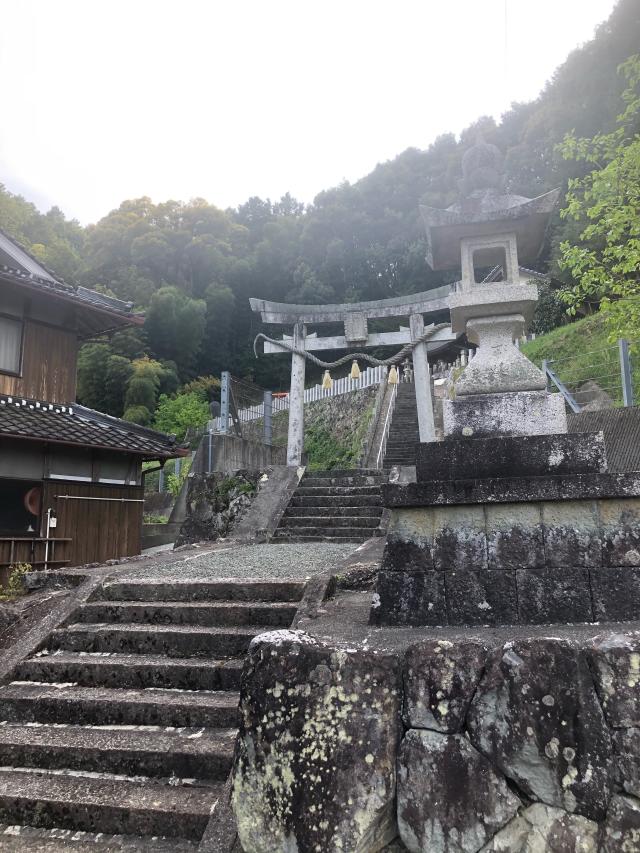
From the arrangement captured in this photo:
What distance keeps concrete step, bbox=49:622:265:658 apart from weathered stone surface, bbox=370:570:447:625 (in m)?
1.10

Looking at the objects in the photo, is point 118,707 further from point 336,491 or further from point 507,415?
point 336,491

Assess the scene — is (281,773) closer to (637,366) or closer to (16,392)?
(16,392)

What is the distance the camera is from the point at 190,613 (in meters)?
3.91

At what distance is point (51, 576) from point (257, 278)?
3227 cm

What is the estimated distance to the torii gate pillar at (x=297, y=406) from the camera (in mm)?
12445

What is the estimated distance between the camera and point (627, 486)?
2.64m

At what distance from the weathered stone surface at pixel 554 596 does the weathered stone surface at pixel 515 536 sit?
0.07 m

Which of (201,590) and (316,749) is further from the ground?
(201,590)

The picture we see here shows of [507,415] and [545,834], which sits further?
[507,415]

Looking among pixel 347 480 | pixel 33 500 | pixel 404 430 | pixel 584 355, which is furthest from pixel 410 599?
pixel 404 430

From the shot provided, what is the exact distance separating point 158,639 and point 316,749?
218 centimetres

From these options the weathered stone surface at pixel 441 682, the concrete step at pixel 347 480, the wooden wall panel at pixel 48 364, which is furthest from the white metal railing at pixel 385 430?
the weathered stone surface at pixel 441 682

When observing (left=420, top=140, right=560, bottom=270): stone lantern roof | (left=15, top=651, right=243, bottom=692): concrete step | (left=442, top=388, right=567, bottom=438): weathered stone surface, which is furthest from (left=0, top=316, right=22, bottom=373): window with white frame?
(left=442, top=388, right=567, bottom=438): weathered stone surface

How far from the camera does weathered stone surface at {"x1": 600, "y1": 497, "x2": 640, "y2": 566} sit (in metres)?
2.62
